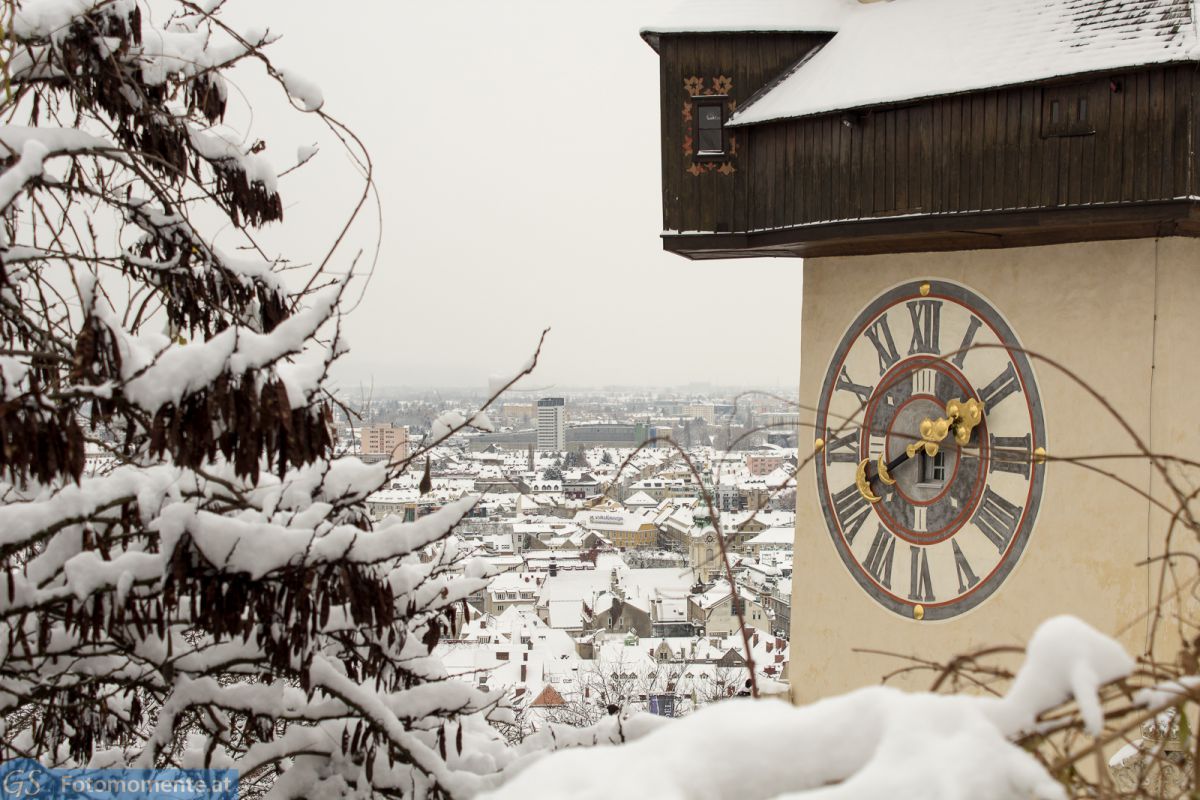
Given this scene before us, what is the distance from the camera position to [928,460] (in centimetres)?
606

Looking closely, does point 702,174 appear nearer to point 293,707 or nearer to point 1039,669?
point 293,707

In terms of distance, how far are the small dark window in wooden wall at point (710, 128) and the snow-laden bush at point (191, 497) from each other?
10.6 feet

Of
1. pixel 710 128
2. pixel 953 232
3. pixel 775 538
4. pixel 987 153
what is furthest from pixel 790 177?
pixel 775 538

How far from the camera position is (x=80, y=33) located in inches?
110

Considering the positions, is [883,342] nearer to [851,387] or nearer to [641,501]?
[851,387]

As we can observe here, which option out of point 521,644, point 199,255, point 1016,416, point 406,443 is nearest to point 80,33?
point 199,255

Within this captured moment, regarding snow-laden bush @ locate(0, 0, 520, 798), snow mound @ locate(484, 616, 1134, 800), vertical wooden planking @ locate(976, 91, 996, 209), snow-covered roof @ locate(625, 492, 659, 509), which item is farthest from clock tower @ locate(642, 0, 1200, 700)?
snow-covered roof @ locate(625, 492, 659, 509)

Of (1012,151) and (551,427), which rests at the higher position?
(1012,151)

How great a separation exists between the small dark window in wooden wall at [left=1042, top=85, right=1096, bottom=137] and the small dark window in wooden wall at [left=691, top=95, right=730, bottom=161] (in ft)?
5.52

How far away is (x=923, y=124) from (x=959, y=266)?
2.62ft

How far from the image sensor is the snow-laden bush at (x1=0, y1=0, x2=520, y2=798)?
2.00 metres

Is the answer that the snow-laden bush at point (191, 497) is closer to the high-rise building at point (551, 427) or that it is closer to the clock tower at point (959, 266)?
the clock tower at point (959, 266)

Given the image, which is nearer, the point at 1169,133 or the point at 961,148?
the point at 1169,133

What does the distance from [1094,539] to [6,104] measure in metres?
4.64
